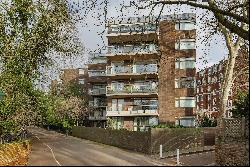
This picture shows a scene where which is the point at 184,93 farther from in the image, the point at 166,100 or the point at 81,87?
the point at 81,87

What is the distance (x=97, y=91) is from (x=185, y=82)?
79.6ft

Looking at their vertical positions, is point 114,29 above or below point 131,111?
above

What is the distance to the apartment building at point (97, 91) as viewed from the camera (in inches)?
3123

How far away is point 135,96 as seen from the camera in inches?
2373

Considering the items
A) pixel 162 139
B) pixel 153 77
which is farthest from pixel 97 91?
pixel 162 139

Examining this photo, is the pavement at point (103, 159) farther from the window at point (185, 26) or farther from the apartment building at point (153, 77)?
the window at point (185, 26)

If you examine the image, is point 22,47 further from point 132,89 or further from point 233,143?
point 132,89

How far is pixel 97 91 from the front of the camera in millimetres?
79438

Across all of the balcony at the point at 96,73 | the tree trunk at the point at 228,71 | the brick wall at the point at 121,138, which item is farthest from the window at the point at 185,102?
the balcony at the point at 96,73

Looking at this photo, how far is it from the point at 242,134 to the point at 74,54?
53.4 ft

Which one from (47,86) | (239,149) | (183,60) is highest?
(183,60)

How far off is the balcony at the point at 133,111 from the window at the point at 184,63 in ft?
20.8

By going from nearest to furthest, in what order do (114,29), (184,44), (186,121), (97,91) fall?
1. (186,121)
2. (184,44)
3. (114,29)
4. (97,91)

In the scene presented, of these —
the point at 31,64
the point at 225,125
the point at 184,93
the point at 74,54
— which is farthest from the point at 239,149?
the point at 184,93
